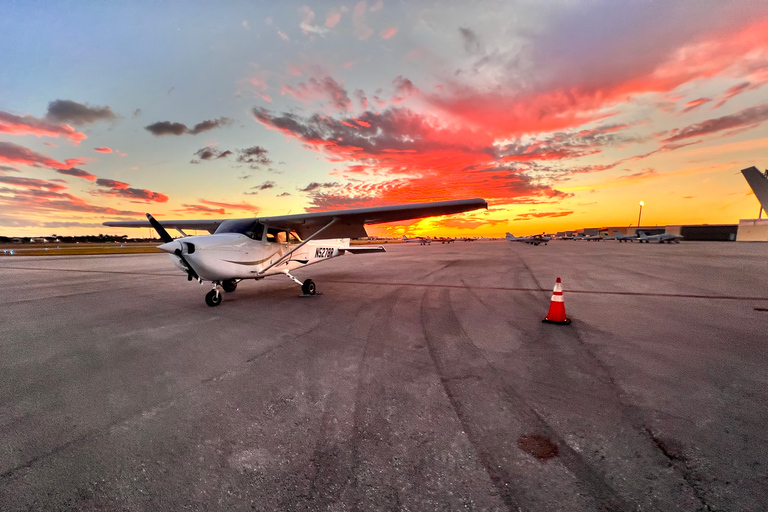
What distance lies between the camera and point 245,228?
8.36 meters

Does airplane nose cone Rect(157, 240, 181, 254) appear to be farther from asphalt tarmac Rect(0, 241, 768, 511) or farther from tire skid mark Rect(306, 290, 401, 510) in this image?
tire skid mark Rect(306, 290, 401, 510)

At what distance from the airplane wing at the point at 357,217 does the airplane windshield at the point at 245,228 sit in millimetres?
222

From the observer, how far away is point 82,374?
12.1 ft

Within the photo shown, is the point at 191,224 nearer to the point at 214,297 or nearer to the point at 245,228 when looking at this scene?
the point at 245,228

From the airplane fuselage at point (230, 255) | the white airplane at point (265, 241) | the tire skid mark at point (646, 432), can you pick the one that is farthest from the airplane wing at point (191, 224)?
the tire skid mark at point (646, 432)

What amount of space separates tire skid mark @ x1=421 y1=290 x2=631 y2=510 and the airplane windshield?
5982 mm

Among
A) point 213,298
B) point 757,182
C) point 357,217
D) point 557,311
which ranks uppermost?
point 757,182

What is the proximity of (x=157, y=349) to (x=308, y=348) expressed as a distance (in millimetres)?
2301

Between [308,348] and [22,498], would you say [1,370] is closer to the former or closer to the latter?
[22,498]

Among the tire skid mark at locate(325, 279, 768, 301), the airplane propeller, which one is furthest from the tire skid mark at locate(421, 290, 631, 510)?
the airplane propeller

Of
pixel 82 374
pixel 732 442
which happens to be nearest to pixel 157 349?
pixel 82 374

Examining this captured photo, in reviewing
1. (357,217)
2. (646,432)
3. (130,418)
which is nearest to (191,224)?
(357,217)

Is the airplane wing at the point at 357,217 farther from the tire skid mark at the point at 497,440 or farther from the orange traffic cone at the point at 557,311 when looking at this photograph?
the tire skid mark at the point at 497,440

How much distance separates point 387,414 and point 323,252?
9029 mm
